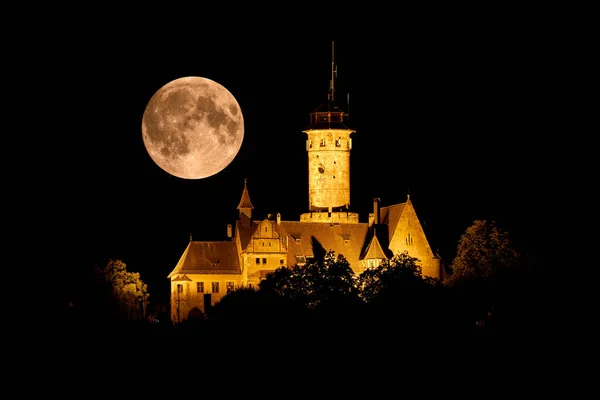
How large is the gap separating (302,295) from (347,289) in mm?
7950

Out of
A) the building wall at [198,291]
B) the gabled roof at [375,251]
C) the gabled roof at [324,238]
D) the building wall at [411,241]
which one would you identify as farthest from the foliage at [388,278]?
the building wall at [198,291]

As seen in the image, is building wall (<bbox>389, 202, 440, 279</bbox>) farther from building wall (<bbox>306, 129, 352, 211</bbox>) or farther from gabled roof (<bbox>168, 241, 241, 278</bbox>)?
gabled roof (<bbox>168, 241, 241, 278</bbox>)

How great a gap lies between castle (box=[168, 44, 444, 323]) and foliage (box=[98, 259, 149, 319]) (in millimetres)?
8527

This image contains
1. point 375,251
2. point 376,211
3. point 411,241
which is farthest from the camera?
point 376,211

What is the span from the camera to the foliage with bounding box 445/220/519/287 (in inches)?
4387

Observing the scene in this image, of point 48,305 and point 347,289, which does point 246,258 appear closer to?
point 347,289

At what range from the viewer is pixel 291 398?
63781 millimetres

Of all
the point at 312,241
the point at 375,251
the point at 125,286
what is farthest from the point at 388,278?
the point at 312,241

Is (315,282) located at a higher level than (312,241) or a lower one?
lower

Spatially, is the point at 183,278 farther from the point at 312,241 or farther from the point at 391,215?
the point at 391,215

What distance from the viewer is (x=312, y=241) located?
132 meters

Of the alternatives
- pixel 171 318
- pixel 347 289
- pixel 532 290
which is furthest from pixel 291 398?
pixel 171 318

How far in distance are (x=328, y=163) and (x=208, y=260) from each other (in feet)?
40.3

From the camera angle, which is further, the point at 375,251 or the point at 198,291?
the point at 198,291
